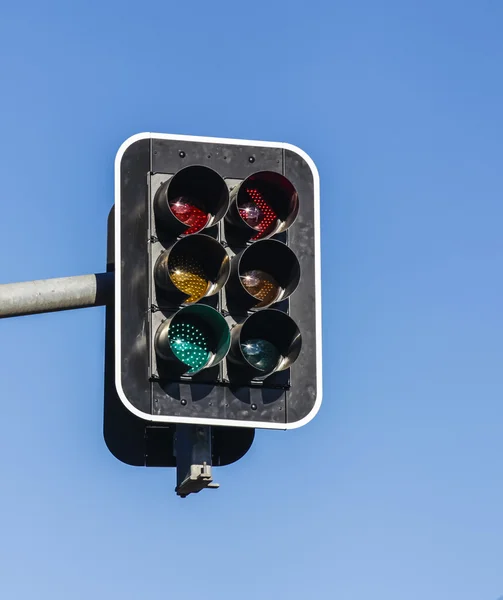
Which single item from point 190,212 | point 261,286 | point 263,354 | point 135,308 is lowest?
point 263,354

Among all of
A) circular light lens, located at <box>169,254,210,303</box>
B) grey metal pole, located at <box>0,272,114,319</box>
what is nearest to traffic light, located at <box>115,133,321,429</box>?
circular light lens, located at <box>169,254,210,303</box>

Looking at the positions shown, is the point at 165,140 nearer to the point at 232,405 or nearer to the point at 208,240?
the point at 208,240

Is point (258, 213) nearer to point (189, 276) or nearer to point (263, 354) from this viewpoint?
point (189, 276)

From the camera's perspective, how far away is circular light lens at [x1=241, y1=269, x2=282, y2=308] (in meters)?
6.77

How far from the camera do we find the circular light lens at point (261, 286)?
6.77 meters

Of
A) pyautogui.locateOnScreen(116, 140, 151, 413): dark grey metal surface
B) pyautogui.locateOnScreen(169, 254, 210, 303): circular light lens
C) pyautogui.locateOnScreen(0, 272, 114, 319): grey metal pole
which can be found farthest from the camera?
pyautogui.locateOnScreen(169, 254, 210, 303): circular light lens

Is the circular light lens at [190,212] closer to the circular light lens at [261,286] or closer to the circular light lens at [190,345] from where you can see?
the circular light lens at [261,286]

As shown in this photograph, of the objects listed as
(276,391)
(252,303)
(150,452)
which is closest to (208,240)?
(252,303)

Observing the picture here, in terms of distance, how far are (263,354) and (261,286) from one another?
48 cm

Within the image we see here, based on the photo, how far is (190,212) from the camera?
6.75m

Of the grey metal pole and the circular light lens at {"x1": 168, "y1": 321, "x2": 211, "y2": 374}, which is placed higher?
the grey metal pole

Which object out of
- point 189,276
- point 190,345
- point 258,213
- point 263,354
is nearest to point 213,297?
point 189,276

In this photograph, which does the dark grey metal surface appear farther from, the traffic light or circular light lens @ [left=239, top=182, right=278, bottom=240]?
circular light lens @ [left=239, top=182, right=278, bottom=240]

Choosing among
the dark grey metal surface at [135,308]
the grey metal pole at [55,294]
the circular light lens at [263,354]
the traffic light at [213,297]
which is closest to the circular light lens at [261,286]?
the traffic light at [213,297]
